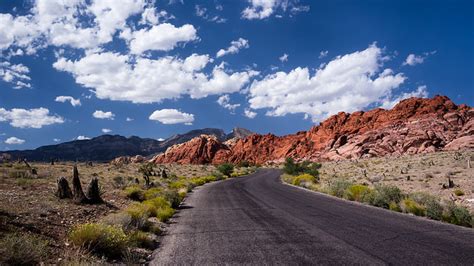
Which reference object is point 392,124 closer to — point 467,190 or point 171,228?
point 467,190

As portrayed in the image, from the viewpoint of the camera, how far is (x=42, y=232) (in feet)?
32.1

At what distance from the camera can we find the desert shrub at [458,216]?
13.2 m

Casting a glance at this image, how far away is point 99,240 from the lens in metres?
8.94

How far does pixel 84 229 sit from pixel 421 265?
27.0 ft

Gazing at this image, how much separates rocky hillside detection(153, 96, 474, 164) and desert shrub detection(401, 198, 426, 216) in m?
73.4

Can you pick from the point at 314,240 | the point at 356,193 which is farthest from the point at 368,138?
the point at 314,240

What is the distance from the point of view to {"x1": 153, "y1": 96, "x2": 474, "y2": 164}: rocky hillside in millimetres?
91438

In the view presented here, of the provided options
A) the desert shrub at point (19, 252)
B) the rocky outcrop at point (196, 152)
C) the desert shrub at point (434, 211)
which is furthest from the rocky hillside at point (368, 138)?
the desert shrub at point (19, 252)

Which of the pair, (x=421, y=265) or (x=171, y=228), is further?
(x=171, y=228)

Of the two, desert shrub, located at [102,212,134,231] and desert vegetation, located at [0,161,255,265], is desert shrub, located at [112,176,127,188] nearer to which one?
desert vegetation, located at [0,161,255,265]

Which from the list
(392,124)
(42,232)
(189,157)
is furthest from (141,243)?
(189,157)

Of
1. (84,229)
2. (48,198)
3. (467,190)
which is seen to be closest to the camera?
(84,229)

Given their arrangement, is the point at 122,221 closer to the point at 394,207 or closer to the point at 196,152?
the point at 394,207

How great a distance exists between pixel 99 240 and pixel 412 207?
14000mm
